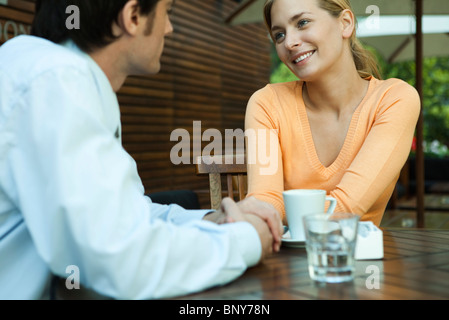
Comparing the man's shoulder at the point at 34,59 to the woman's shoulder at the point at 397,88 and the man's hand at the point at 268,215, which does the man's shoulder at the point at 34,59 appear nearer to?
the man's hand at the point at 268,215

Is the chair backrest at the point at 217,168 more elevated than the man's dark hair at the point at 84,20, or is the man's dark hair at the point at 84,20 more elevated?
the man's dark hair at the point at 84,20

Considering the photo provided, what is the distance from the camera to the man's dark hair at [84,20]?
3.09 feet

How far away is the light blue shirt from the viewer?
0.73 meters

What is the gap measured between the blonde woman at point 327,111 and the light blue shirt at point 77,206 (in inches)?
32.7

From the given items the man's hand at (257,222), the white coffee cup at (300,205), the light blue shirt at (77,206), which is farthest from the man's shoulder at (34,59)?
the white coffee cup at (300,205)

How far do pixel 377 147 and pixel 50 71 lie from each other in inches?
41.1

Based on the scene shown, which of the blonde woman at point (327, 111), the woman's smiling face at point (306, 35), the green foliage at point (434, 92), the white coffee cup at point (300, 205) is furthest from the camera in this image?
the green foliage at point (434, 92)

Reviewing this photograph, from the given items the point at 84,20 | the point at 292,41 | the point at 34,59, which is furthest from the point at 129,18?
the point at 292,41

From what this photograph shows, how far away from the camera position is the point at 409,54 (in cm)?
660

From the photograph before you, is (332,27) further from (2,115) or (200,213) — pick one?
(2,115)

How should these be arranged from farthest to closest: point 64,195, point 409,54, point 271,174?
point 409,54, point 271,174, point 64,195

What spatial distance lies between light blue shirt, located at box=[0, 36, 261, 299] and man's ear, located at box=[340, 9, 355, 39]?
118 centimetres

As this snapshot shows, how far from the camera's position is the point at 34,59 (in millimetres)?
823
